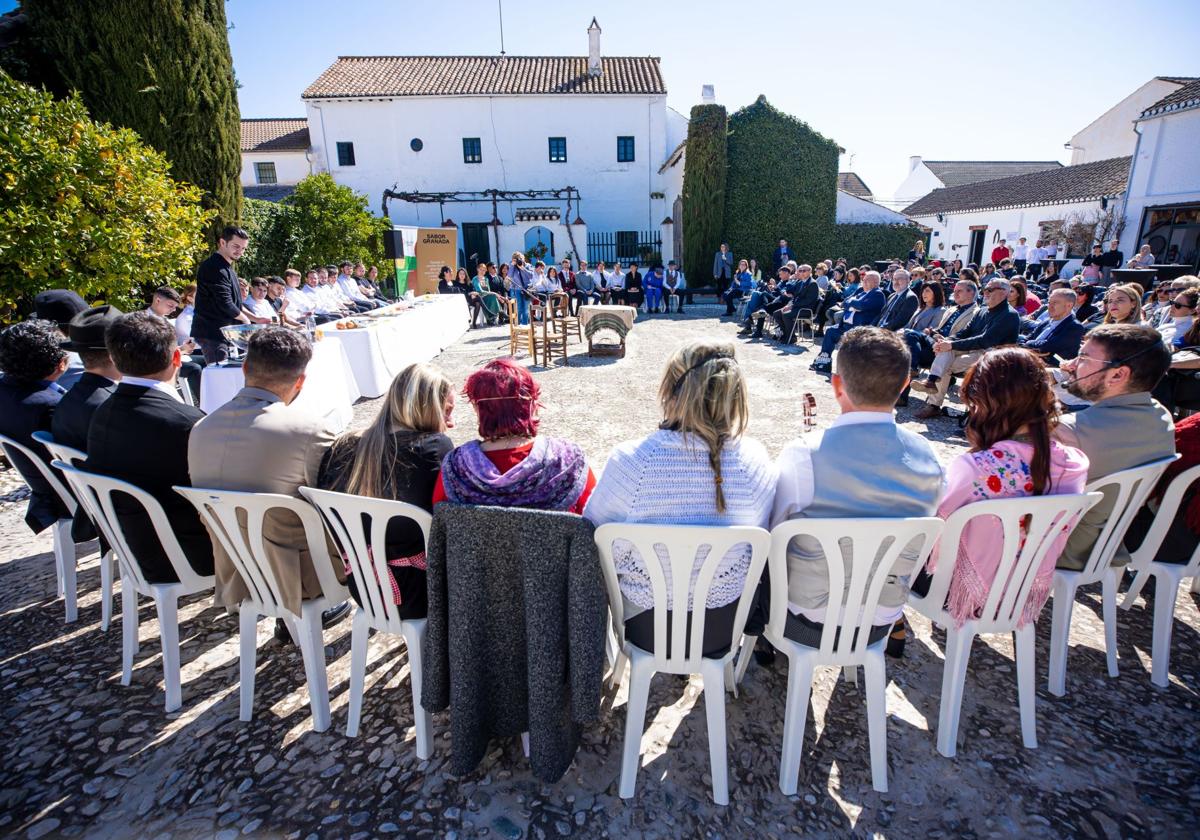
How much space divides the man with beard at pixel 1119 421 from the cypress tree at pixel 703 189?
695 inches

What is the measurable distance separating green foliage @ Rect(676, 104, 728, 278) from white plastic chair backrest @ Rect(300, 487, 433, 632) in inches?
731

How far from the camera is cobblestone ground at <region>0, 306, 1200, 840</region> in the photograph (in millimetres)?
1829

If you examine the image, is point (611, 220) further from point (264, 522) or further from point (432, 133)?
point (264, 522)

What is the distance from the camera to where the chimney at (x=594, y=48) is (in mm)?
23281

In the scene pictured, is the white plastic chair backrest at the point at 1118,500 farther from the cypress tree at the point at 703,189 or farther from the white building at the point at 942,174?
the white building at the point at 942,174

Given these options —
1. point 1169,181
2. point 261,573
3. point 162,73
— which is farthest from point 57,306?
point 1169,181

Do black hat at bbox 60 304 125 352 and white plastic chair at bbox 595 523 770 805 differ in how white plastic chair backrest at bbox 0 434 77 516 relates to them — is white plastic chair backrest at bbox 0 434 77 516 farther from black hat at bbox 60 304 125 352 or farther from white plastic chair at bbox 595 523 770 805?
white plastic chair at bbox 595 523 770 805

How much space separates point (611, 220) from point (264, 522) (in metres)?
22.9

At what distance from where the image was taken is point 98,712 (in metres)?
2.31

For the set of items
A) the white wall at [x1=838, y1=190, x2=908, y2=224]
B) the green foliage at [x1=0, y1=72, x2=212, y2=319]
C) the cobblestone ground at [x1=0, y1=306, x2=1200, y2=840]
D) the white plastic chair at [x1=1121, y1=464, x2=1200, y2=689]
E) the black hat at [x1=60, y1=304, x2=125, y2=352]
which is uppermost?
the white wall at [x1=838, y1=190, x2=908, y2=224]

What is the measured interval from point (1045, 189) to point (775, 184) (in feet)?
39.5

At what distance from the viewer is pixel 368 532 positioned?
1972 mm

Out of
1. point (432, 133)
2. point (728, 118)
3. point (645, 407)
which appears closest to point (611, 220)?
point (728, 118)

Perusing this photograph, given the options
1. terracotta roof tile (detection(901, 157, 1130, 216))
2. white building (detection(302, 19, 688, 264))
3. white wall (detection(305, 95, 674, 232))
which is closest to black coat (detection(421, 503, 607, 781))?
white building (detection(302, 19, 688, 264))
